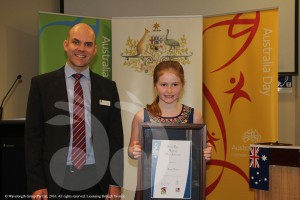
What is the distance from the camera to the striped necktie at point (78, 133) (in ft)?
7.65

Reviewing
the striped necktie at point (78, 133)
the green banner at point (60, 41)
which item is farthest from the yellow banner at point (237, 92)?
the striped necktie at point (78, 133)

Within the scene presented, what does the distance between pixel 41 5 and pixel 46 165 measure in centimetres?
285

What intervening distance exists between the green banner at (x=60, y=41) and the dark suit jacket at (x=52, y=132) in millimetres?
1614

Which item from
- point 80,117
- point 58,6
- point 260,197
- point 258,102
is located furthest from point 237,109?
point 58,6

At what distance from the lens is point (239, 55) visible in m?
4.07

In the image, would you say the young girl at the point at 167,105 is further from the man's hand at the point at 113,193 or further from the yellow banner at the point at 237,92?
the yellow banner at the point at 237,92

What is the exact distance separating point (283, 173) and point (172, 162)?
3.75ft

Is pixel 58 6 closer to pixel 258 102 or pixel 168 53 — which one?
pixel 168 53

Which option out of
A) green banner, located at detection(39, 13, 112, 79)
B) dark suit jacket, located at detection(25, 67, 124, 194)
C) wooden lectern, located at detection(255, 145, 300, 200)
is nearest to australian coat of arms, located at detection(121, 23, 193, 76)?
green banner, located at detection(39, 13, 112, 79)

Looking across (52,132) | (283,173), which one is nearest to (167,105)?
(52,132)

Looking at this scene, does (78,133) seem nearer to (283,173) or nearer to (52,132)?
(52,132)

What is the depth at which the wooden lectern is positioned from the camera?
280 centimetres

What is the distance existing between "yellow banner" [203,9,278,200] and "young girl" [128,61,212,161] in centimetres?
174

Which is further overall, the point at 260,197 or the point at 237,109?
the point at 237,109
